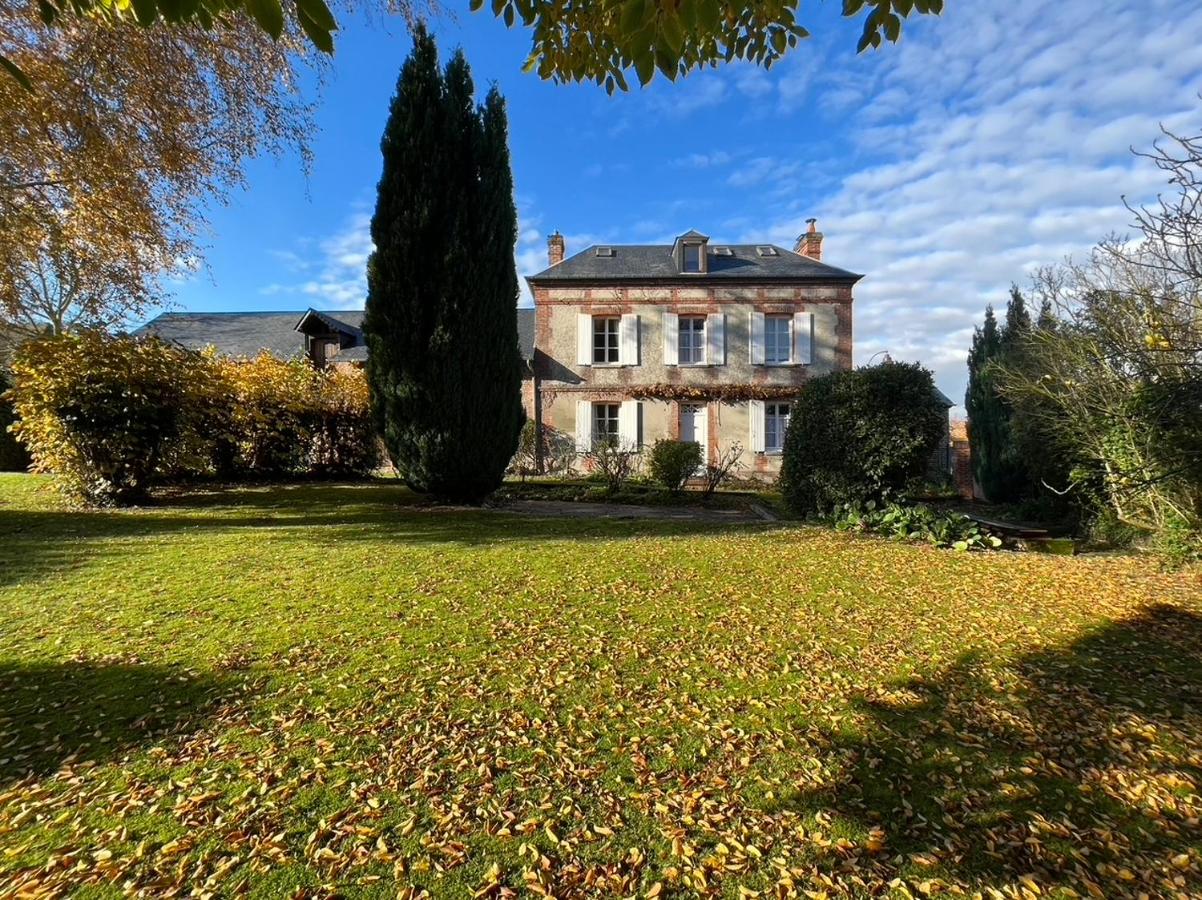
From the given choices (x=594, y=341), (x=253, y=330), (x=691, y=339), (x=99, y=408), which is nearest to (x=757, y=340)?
(x=691, y=339)

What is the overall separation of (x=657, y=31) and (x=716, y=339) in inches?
574

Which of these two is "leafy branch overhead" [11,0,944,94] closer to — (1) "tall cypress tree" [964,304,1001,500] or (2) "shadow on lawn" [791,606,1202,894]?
(2) "shadow on lawn" [791,606,1202,894]

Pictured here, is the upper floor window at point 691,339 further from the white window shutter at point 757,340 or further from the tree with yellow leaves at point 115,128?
the tree with yellow leaves at point 115,128

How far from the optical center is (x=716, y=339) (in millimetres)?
15891

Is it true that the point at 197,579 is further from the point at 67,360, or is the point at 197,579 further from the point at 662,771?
the point at 67,360

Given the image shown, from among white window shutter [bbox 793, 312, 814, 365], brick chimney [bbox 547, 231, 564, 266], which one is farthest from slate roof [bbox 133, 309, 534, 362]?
white window shutter [bbox 793, 312, 814, 365]

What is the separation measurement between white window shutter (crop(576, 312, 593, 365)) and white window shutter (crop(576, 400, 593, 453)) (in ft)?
3.94

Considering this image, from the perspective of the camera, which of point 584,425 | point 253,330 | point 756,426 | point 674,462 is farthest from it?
point 253,330

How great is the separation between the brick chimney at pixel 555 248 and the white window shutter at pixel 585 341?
10.4ft

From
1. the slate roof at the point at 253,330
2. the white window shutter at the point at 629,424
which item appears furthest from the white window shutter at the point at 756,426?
the slate roof at the point at 253,330

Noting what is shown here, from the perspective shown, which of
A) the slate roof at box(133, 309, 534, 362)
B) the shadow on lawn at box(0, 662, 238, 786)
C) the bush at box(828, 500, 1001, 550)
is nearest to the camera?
the shadow on lawn at box(0, 662, 238, 786)

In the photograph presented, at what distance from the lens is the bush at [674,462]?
1085 cm

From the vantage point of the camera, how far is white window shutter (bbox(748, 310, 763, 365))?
1586cm

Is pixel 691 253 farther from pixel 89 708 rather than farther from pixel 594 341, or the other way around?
pixel 89 708
